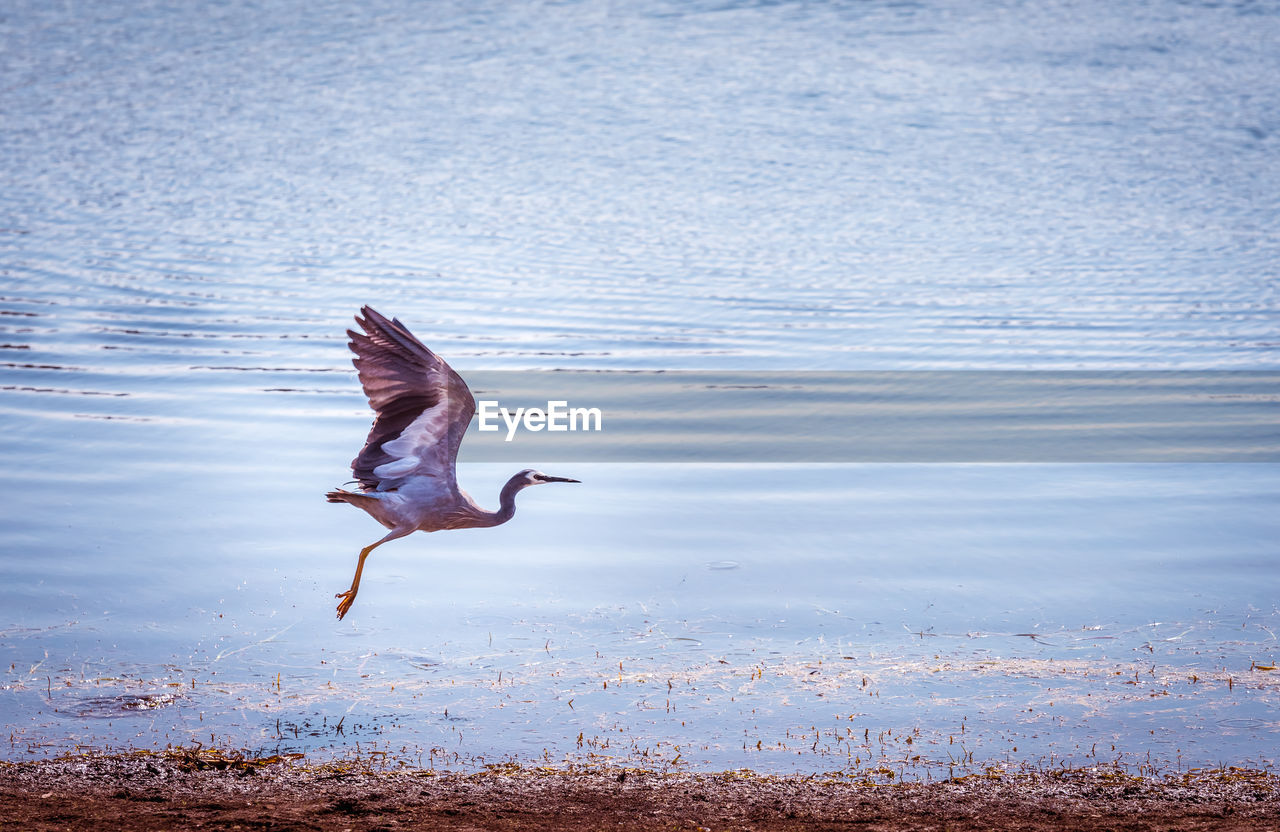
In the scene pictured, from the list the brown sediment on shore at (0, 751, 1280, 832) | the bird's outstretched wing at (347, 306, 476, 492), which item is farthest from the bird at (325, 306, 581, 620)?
the brown sediment on shore at (0, 751, 1280, 832)

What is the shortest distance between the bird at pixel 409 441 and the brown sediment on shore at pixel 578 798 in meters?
1.22

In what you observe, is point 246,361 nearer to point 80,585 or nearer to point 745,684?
point 80,585

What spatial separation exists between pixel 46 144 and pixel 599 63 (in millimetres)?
16643

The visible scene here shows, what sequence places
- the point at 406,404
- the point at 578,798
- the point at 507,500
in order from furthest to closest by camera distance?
the point at 507,500 → the point at 406,404 → the point at 578,798

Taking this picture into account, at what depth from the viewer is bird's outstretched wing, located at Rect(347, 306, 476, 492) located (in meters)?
7.75

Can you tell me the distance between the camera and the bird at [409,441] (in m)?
7.78

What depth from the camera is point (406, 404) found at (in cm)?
795

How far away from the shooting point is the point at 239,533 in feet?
37.2

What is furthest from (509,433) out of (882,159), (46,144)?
(46,144)

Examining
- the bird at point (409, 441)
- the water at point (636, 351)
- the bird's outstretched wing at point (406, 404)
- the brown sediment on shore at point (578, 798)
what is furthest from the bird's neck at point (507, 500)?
the brown sediment on shore at point (578, 798)

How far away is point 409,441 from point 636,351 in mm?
10579

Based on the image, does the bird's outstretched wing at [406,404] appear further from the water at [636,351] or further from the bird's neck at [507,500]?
the water at [636,351]

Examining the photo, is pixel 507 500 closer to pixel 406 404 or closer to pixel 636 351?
pixel 406 404

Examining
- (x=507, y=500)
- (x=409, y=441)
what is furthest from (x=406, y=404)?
(x=507, y=500)
